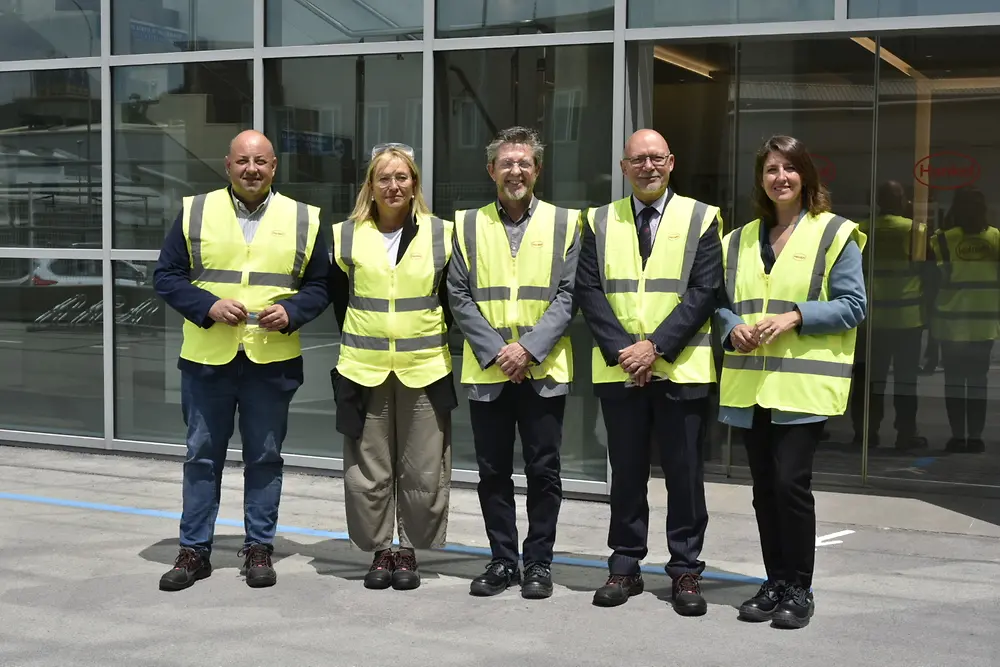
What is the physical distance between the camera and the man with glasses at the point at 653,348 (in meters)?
5.18

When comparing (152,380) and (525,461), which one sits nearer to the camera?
(525,461)

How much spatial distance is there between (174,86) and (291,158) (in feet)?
3.43

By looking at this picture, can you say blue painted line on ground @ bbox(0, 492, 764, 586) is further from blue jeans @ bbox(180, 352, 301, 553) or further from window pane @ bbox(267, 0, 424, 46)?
window pane @ bbox(267, 0, 424, 46)

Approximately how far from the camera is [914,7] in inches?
264

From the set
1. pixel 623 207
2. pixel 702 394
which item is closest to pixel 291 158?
pixel 623 207

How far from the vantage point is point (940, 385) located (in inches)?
307

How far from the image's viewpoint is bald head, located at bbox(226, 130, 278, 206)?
555 centimetres

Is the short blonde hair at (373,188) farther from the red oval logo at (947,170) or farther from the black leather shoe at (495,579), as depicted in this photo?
the red oval logo at (947,170)

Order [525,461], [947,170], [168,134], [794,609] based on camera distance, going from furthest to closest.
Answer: [168,134] < [947,170] < [525,461] < [794,609]

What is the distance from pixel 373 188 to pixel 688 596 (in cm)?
218

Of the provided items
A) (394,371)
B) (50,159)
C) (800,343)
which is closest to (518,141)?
(394,371)

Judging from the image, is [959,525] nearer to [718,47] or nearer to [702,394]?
[702,394]

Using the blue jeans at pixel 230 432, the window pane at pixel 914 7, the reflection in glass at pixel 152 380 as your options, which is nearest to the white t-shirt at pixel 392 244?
the blue jeans at pixel 230 432

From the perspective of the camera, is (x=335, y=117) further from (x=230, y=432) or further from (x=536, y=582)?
(x=536, y=582)
